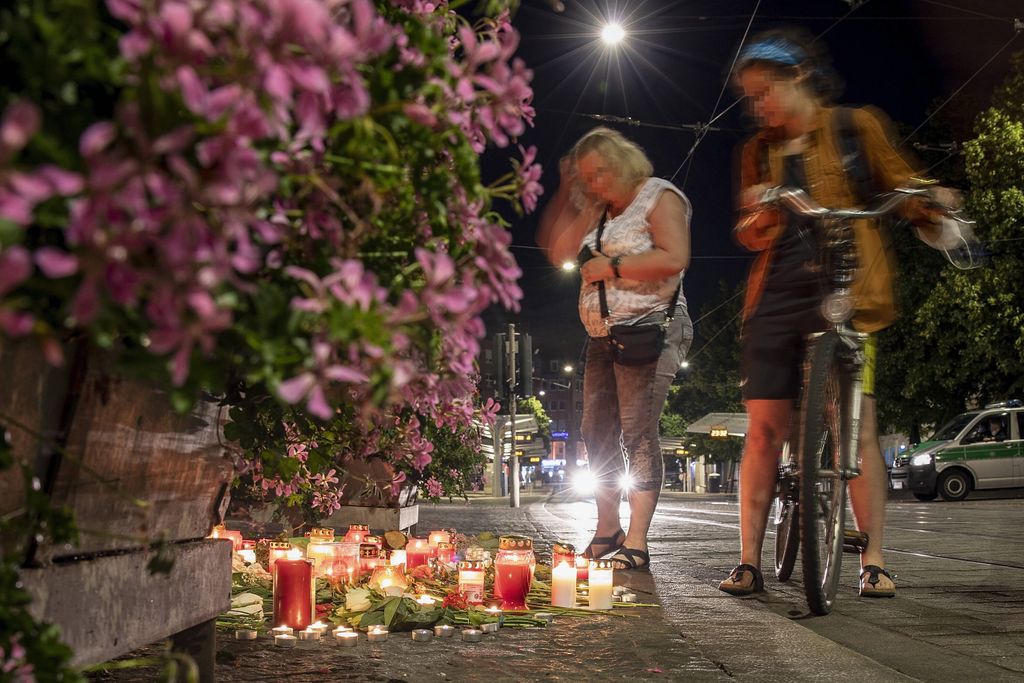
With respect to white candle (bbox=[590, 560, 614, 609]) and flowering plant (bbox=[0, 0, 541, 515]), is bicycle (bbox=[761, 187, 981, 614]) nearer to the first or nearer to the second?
white candle (bbox=[590, 560, 614, 609])

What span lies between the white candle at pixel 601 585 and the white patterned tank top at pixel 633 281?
1793 mm

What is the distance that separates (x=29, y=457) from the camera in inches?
58.1

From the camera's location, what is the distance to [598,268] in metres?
5.34

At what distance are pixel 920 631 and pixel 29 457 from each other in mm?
3127

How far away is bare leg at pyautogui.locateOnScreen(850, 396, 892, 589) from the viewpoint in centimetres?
461

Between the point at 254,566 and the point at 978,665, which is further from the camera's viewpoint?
the point at 254,566

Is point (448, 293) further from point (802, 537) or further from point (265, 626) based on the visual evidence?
point (802, 537)

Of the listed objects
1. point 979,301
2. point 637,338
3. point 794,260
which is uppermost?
point 979,301

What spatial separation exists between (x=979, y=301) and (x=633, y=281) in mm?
25737

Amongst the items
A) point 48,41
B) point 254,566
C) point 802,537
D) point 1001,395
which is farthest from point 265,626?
point 1001,395

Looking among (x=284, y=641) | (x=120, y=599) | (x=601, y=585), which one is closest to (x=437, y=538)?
(x=601, y=585)

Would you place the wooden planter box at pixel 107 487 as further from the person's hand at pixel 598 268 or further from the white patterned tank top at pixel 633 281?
the white patterned tank top at pixel 633 281

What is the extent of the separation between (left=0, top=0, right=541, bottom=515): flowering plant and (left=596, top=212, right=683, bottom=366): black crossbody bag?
4.25 m

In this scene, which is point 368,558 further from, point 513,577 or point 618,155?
point 618,155
